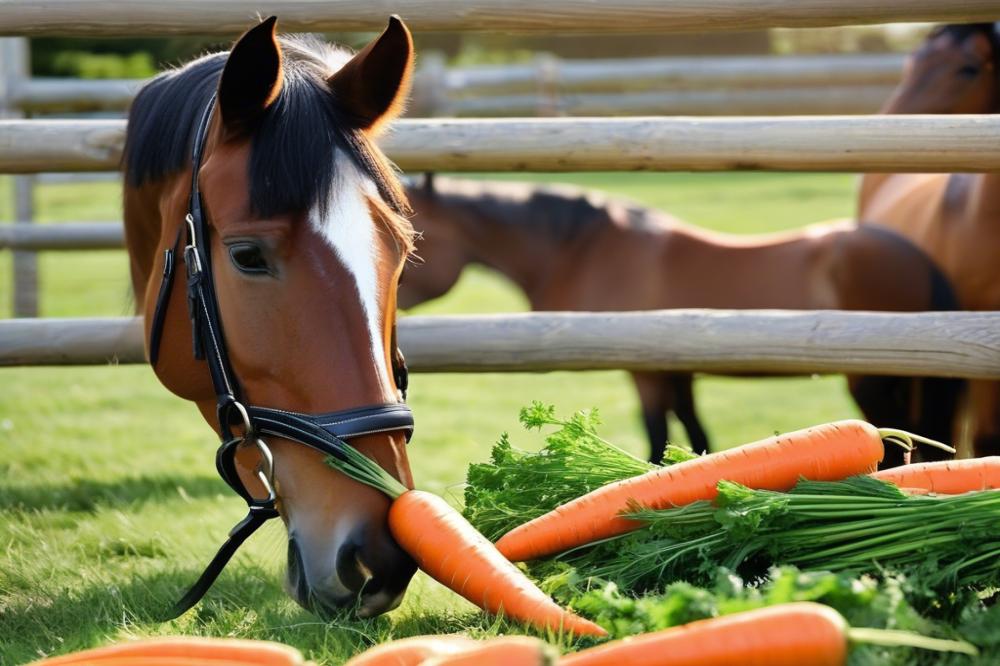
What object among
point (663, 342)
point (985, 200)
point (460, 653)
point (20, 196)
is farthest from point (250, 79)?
point (20, 196)

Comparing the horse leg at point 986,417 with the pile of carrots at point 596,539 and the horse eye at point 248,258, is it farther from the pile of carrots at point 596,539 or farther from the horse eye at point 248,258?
the horse eye at point 248,258

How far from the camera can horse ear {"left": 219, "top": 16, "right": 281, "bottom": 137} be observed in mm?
2186

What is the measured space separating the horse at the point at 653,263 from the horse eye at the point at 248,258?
11.1ft

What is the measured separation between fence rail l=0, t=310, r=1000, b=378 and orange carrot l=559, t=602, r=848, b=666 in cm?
170

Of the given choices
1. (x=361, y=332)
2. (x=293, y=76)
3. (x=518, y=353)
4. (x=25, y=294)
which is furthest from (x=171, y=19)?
(x=25, y=294)

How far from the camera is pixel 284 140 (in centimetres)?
222

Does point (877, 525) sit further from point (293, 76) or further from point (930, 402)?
point (930, 402)

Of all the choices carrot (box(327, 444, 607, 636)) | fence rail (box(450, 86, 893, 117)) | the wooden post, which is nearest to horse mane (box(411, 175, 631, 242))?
the wooden post

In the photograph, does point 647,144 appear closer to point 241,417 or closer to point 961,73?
point 241,417

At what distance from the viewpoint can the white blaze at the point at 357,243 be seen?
2.16m

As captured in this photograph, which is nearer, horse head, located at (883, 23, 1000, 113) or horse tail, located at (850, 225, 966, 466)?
horse tail, located at (850, 225, 966, 466)

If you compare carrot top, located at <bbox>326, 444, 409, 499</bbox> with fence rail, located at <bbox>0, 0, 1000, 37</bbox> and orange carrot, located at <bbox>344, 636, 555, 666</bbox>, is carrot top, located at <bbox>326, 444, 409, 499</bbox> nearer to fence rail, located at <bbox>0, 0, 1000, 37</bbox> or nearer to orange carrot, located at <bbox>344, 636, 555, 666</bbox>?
orange carrot, located at <bbox>344, 636, 555, 666</bbox>

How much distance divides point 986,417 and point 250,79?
3056 mm

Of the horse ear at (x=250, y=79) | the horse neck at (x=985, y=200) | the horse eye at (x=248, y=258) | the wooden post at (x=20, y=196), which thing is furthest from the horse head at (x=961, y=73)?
the wooden post at (x=20, y=196)
